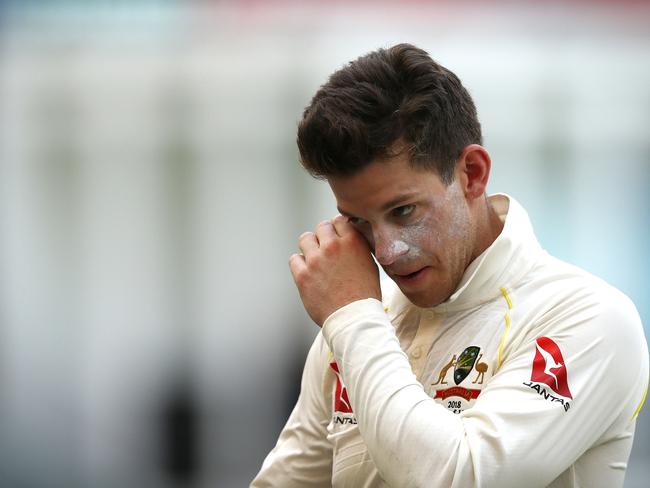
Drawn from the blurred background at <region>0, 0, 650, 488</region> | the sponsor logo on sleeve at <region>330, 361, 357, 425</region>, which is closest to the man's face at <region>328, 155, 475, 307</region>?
the sponsor logo on sleeve at <region>330, 361, 357, 425</region>

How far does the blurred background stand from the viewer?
7.47 meters

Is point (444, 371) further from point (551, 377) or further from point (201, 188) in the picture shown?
point (201, 188)

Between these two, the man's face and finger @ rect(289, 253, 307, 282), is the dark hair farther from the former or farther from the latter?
finger @ rect(289, 253, 307, 282)

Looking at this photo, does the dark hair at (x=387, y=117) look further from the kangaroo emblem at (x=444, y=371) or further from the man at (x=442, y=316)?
the kangaroo emblem at (x=444, y=371)

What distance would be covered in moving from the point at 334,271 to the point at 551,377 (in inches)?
19.8

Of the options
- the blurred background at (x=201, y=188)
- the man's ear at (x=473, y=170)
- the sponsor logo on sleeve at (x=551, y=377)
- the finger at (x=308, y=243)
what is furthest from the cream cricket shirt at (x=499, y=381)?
the blurred background at (x=201, y=188)

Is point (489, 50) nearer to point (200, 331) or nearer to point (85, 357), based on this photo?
point (200, 331)

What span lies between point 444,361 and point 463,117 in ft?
1.71

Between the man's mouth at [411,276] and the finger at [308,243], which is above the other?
the finger at [308,243]

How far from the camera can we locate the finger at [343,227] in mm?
2172

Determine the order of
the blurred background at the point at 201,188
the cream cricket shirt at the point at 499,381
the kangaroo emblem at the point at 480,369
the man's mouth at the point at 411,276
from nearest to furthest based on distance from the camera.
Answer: the cream cricket shirt at the point at 499,381, the kangaroo emblem at the point at 480,369, the man's mouth at the point at 411,276, the blurred background at the point at 201,188

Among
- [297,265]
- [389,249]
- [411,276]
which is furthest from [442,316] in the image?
[297,265]

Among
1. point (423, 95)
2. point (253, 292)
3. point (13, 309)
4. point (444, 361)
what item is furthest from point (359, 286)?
point (13, 309)

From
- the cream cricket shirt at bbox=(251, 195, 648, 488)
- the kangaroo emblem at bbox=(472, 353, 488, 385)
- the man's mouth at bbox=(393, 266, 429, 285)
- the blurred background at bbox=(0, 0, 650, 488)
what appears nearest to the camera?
the cream cricket shirt at bbox=(251, 195, 648, 488)
